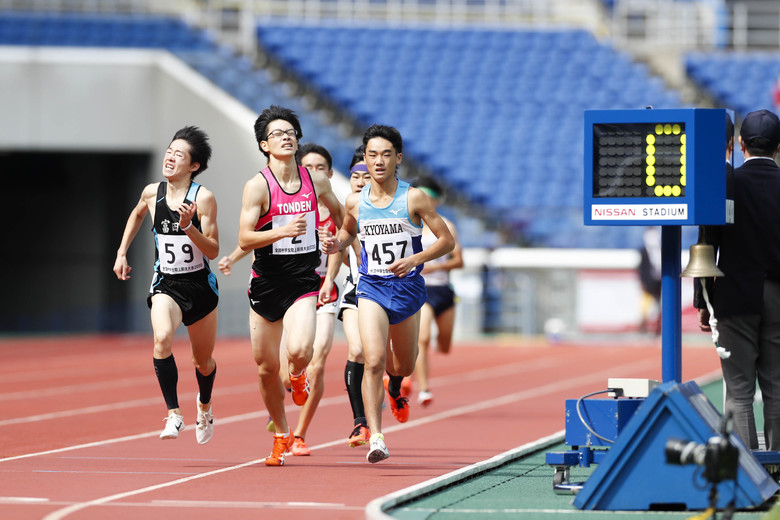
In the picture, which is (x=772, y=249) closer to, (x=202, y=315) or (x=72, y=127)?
(x=202, y=315)

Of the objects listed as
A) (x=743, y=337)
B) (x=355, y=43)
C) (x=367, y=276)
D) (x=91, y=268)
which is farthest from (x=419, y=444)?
(x=355, y=43)

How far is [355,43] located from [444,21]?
3.10 meters

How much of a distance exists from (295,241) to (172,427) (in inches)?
57.7

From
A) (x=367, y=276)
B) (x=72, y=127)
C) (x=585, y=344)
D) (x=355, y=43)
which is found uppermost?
(x=355, y=43)

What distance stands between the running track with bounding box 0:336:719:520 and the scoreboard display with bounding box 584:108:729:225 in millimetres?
2091

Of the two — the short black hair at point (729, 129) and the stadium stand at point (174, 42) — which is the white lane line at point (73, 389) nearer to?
the short black hair at point (729, 129)

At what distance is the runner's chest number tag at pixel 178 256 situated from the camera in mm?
9305

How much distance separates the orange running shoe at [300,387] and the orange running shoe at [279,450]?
462 millimetres

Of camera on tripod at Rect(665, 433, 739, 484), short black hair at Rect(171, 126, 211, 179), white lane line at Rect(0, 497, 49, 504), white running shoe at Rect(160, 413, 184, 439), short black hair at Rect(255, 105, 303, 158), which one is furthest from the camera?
short black hair at Rect(171, 126, 211, 179)

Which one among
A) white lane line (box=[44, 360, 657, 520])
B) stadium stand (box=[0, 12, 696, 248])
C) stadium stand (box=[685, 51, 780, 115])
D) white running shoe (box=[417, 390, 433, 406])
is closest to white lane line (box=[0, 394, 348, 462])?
white running shoe (box=[417, 390, 433, 406])

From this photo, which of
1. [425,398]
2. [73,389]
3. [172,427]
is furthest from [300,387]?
[73,389]

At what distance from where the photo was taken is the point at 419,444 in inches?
419

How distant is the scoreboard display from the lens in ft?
23.8

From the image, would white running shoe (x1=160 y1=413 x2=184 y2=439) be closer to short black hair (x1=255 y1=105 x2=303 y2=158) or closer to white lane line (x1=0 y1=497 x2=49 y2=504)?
white lane line (x1=0 y1=497 x2=49 y2=504)
